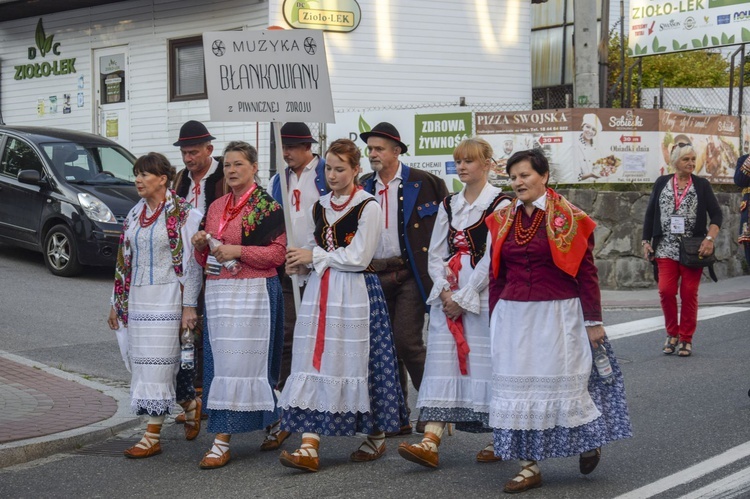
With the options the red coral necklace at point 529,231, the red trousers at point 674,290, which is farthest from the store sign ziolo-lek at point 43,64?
the red coral necklace at point 529,231

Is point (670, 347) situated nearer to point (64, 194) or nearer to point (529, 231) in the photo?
point (529, 231)

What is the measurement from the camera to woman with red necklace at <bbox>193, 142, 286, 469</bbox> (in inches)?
260

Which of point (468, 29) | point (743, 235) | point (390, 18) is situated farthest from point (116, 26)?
point (743, 235)

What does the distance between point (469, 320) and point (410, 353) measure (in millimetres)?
796

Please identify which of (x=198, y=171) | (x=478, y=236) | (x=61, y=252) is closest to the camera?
(x=478, y=236)

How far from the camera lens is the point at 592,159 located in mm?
16312

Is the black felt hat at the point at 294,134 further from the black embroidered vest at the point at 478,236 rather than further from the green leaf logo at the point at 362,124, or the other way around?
the green leaf logo at the point at 362,124

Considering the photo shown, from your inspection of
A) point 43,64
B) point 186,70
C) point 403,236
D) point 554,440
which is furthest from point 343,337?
point 43,64

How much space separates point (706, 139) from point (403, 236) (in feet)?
39.4

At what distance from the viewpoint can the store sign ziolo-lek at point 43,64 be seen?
23297 mm

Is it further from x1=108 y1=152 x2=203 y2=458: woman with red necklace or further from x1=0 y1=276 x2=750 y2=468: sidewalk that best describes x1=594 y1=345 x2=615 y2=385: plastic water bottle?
x1=0 y1=276 x2=750 y2=468: sidewalk

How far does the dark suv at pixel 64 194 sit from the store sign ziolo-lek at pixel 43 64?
761cm

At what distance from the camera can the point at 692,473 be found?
20.1ft

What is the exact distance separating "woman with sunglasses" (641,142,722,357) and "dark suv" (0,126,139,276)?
6.88 meters
